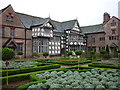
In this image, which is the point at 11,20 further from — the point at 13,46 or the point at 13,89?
the point at 13,89

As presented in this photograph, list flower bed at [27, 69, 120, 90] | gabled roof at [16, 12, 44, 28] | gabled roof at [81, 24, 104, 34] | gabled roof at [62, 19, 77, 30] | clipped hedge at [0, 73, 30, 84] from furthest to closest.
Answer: gabled roof at [81, 24, 104, 34] < gabled roof at [62, 19, 77, 30] < gabled roof at [16, 12, 44, 28] < clipped hedge at [0, 73, 30, 84] < flower bed at [27, 69, 120, 90]

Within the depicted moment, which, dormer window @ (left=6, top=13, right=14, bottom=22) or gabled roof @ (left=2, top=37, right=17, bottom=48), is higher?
dormer window @ (left=6, top=13, right=14, bottom=22)

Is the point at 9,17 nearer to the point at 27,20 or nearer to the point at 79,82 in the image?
the point at 27,20

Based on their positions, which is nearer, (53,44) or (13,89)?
(13,89)

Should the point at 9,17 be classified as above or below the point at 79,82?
above

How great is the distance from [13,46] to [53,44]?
12.3 m

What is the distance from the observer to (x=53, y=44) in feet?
114

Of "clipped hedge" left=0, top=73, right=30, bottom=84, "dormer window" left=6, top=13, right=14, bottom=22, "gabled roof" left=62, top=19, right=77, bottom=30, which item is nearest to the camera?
"clipped hedge" left=0, top=73, right=30, bottom=84

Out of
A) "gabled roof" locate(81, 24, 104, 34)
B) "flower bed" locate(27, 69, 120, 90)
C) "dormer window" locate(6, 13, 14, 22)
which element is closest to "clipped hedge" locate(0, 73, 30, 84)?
"flower bed" locate(27, 69, 120, 90)

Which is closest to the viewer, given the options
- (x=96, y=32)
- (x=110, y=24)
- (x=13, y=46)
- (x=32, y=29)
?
(x=13, y=46)

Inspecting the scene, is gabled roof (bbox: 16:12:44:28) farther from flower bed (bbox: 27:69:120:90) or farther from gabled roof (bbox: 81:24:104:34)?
flower bed (bbox: 27:69:120:90)

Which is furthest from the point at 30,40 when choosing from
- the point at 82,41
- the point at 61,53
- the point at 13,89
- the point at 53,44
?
the point at 13,89

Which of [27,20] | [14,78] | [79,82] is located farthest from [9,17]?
[79,82]

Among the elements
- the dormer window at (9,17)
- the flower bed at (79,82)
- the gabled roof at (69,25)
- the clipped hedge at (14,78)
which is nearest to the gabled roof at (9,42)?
the dormer window at (9,17)
